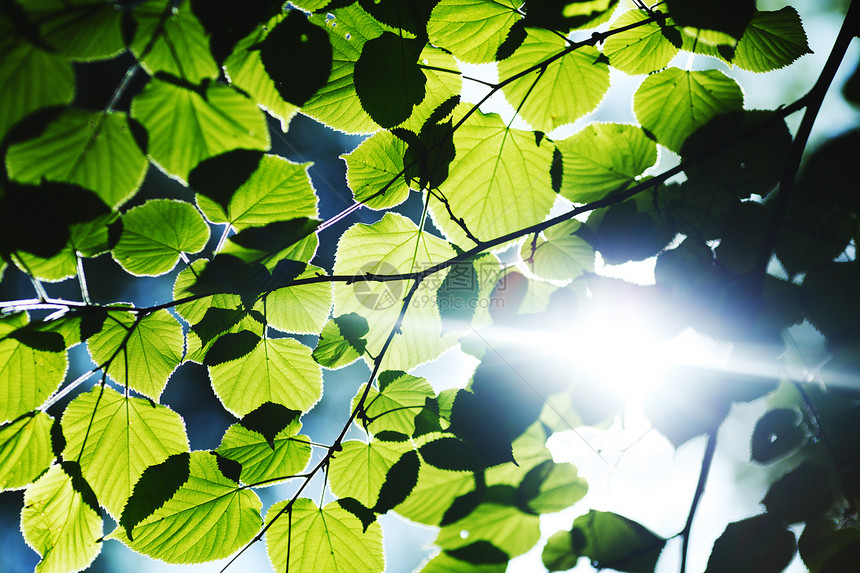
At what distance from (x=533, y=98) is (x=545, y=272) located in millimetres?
259

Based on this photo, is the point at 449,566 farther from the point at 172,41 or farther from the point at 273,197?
the point at 172,41

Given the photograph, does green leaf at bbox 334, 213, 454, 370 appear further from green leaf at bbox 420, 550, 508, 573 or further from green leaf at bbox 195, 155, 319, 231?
green leaf at bbox 420, 550, 508, 573

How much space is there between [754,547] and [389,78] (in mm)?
688

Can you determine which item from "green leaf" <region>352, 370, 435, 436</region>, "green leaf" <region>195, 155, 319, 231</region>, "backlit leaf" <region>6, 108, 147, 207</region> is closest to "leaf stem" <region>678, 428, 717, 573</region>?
"green leaf" <region>352, 370, 435, 436</region>

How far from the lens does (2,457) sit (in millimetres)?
523

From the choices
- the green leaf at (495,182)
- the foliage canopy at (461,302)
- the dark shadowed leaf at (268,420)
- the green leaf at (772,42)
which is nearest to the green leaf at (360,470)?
the foliage canopy at (461,302)

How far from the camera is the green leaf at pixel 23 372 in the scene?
1.65ft

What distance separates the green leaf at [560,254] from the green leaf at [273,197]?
1.08ft

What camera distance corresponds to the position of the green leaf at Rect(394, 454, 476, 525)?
50 cm

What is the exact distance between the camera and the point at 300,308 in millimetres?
583

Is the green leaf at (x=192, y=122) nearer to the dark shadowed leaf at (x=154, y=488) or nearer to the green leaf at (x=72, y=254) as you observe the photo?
the green leaf at (x=72, y=254)

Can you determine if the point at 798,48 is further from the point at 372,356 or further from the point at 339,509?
the point at 339,509

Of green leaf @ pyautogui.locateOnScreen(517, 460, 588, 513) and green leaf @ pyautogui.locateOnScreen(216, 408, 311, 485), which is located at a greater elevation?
green leaf @ pyautogui.locateOnScreen(517, 460, 588, 513)

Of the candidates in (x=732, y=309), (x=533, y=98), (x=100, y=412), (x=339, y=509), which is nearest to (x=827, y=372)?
(x=732, y=309)
